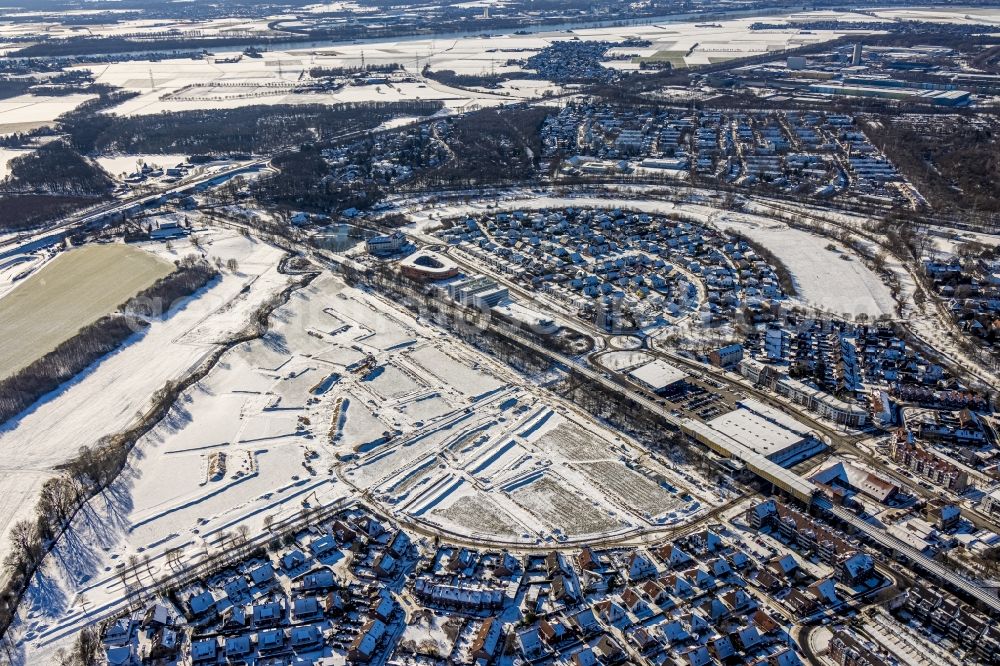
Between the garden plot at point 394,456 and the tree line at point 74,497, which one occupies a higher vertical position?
the tree line at point 74,497

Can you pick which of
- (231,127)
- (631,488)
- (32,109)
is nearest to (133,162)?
(231,127)

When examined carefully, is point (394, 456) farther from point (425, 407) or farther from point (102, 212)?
point (102, 212)

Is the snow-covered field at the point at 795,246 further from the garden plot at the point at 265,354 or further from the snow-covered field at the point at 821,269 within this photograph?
the garden plot at the point at 265,354

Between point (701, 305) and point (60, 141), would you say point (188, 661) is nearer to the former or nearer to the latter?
point (701, 305)

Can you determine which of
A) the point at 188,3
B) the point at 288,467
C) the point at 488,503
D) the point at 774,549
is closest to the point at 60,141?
the point at 288,467

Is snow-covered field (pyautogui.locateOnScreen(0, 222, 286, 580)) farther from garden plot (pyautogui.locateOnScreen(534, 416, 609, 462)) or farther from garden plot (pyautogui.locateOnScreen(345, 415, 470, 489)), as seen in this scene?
garden plot (pyautogui.locateOnScreen(534, 416, 609, 462))

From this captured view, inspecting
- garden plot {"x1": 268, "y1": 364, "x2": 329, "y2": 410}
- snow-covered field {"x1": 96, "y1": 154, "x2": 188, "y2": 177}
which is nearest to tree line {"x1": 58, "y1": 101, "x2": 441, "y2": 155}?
snow-covered field {"x1": 96, "y1": 154, "x2": 188, "y2": 177}

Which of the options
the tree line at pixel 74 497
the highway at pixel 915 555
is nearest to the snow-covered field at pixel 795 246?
the highway at pixel 915 555
